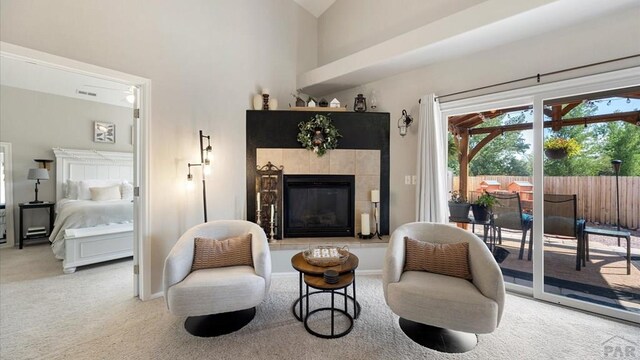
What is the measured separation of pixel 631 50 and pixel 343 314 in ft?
11.2

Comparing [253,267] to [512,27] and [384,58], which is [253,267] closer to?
[384,58]

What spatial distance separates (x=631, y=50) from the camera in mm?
2215

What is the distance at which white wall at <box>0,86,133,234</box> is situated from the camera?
188 inches

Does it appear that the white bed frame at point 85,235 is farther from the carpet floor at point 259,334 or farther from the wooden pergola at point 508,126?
the wooden pergola at point 508,126

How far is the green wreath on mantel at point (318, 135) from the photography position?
367 cm

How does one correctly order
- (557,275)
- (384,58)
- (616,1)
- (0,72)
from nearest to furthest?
(616,1) < (557,275) < (384,58) < (0,72)

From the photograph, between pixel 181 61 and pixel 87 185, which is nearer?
pixel 181 61

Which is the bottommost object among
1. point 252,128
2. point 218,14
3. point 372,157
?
point 372,157

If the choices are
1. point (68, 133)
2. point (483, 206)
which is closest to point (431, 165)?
point (483, 206)

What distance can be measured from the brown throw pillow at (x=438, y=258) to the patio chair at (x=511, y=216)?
3.88 feet

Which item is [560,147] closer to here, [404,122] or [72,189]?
[404,122]

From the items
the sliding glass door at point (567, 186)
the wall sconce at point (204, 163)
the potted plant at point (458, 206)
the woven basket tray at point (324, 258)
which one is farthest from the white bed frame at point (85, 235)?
the sliding glass door at point (567, 186)

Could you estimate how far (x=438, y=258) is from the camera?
2.28m

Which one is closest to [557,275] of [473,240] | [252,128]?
[473,240]
